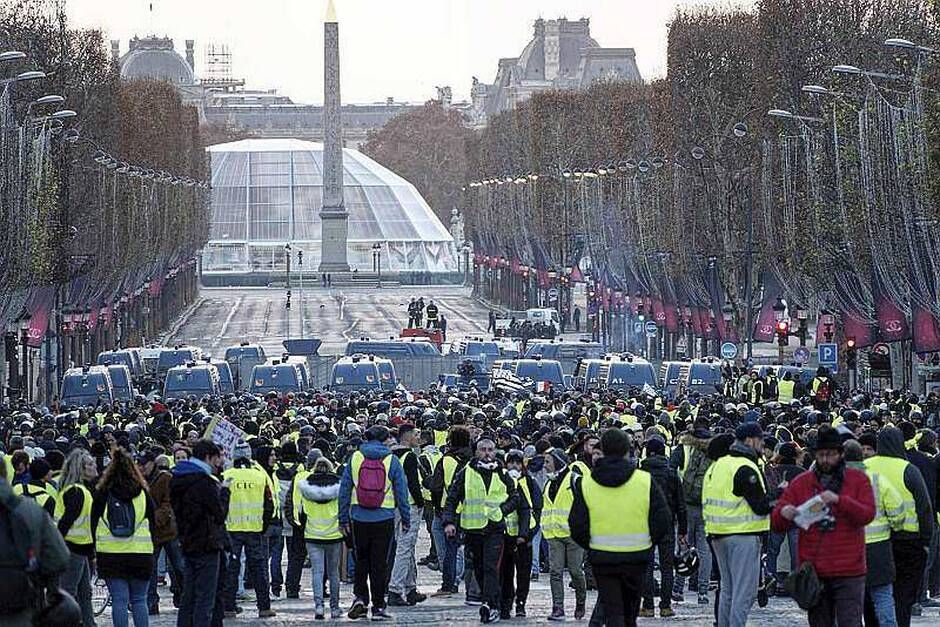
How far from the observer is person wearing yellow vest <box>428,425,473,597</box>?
2286 centimetres

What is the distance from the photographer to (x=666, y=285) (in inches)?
3297

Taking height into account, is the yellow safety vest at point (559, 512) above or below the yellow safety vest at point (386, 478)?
below

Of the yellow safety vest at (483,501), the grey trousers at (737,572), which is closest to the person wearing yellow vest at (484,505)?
the yellow safety vest at (483,501)

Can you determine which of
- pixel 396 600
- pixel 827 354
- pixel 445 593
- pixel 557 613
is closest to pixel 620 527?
pixel 557 613

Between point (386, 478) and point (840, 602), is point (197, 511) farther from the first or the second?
point (840, 602)

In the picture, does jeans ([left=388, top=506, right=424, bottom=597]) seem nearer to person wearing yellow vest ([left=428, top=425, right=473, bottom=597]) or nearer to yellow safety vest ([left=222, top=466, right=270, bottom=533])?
person wearing yellow vest ([left=428, top=425, right=473, bottom=597])

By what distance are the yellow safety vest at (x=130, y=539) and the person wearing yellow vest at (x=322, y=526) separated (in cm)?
337

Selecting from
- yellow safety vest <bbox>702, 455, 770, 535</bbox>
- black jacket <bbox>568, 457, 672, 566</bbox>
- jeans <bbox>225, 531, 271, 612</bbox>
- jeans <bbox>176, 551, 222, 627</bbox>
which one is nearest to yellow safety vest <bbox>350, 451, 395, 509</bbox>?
jeans <bbox>225, 531, 271, 612</bbox>

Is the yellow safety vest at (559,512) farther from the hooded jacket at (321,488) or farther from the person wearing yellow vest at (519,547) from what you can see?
the hooded jacket at (321,488)

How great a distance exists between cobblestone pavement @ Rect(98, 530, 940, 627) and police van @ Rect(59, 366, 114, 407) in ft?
93.0

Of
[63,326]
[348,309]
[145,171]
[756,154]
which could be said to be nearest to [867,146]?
[756,154]

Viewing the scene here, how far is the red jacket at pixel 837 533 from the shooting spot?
15422 millimetres

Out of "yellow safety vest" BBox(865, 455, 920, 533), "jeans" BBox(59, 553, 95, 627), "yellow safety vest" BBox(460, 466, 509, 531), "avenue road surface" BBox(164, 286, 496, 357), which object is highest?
"yellow safety vest" BBox(865, 455, 920, 533)

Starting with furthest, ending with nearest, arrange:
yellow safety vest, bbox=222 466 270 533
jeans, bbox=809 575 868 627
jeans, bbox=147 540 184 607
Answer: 1. yellow safety vest, bbox=222 466 270 533
2. jeans, bbox=147 540 184 607
3. jeans, bbox=809 575 868 627
